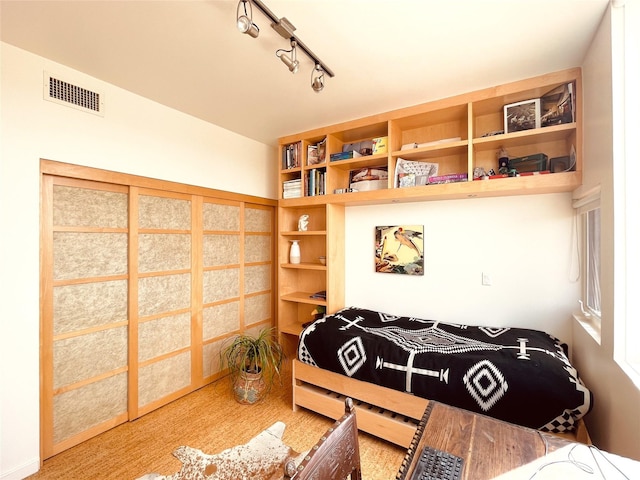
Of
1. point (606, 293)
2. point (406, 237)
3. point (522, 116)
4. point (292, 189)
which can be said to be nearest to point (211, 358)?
point (292, 189)

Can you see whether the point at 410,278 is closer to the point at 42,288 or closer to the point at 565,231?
the point at 565,231

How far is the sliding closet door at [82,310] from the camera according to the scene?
6.13ft

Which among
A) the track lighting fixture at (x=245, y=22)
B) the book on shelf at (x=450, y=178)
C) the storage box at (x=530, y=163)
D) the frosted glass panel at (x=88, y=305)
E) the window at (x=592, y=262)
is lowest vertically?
the frosted glass panel at (x=88, y=305)

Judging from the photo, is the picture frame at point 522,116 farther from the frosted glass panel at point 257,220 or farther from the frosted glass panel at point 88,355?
the frosted glass panel at point 88,355

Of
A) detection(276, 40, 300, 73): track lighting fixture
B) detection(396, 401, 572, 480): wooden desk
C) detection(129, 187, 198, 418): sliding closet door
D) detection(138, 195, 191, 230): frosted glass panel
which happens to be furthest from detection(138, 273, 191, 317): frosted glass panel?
detection(396, 401, 572, 480): wooden desk

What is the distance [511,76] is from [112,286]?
10.8 ft

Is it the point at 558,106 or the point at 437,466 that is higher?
the point at 558,106

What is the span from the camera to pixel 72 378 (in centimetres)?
197

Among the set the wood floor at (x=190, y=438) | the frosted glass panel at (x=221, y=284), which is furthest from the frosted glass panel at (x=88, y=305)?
the wood floor at (x=190, y=438)

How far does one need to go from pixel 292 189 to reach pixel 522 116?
2.10 meters

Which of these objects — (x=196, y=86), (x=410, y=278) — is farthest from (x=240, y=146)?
(x=410, y=278)

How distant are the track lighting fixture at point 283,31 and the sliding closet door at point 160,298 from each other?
→ 157 cm

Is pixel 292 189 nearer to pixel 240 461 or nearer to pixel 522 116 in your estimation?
pixel 522 116

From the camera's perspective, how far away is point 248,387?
248 centimetres
